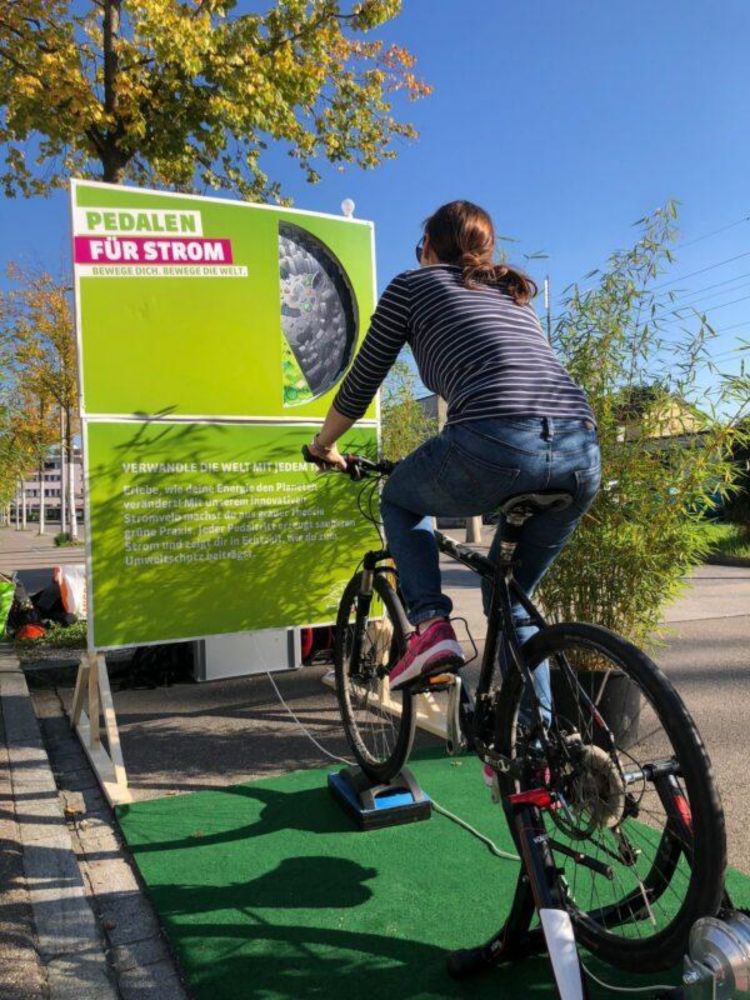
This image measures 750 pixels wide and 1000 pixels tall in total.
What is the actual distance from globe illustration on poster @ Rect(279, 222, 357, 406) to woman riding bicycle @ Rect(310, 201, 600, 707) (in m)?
1.82

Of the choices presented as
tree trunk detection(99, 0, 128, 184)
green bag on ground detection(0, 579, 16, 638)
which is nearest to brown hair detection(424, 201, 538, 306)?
green bag on ground detection(0, 579, 16, 638)

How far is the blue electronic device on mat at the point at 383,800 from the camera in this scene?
3160 millimetres

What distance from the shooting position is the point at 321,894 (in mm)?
2701

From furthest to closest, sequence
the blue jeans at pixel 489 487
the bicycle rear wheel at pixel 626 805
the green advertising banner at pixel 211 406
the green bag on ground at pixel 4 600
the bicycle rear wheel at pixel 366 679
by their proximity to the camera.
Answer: the green bag on ground at pixel 4 600 < the green advertising banner at pixel 211 406 < the bicycle rear wheel at pixel 366 679 < the blue jeans at pixel 489 487 < the bicycle rear wheel at pixel 626 805

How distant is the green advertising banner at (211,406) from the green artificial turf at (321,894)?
1064 millimetres

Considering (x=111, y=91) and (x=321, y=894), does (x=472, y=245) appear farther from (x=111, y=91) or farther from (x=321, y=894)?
(x=111, y=91)

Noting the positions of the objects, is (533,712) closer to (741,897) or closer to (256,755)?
(741,897)

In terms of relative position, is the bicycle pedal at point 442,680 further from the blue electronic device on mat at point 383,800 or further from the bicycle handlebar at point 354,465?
the blue electronic device on mat at point 383,800

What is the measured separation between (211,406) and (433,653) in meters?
2.27

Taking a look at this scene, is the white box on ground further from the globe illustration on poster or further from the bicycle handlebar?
the bicycle handlebar

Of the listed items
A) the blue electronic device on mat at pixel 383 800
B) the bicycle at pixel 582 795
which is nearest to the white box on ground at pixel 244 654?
the blue electronic device on mat at pixel 383 800

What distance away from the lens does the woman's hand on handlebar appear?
290cm

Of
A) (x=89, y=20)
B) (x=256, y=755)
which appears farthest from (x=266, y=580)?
(x=89, y=20)

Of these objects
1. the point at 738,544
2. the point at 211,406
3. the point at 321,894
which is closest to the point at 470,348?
the point at 321,894
